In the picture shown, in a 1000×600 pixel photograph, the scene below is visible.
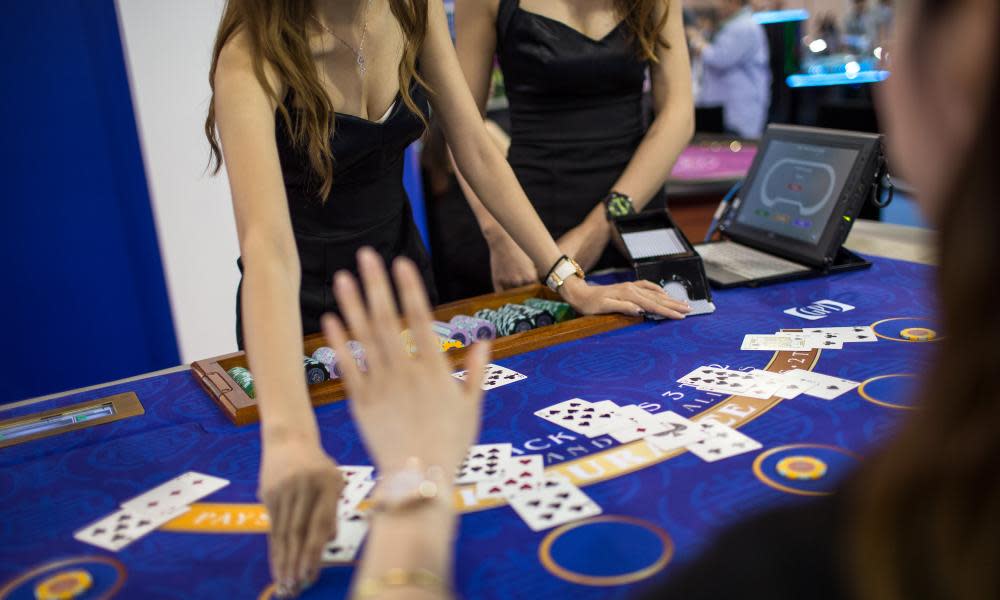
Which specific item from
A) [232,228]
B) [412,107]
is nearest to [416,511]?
[412,107]

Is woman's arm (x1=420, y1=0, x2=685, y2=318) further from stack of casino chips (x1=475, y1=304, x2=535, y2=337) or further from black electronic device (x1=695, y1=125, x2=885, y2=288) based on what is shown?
black electronic device (x1=695, y1=125, x2=885, y2=288)

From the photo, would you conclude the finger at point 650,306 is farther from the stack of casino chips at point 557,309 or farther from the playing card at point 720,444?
the playing card at point 720,444

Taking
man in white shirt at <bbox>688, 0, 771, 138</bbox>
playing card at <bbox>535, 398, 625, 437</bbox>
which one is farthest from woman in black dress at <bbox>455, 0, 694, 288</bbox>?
man in white shirt at <bbox>688, 0, 771, 138</bbox>

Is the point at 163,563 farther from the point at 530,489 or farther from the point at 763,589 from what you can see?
the point at 763,589

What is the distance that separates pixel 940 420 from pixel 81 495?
1.14 m

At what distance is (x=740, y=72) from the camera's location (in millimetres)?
7973

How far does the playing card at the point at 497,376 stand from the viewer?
150 cm

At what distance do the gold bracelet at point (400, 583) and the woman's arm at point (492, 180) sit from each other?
110 cm

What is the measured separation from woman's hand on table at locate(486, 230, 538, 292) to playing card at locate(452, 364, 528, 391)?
59 cm

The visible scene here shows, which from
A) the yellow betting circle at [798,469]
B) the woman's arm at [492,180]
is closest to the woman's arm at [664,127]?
the woman's arm at [492,180]

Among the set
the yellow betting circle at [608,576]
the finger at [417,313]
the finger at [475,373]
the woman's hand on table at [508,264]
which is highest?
the finger at [417,313]

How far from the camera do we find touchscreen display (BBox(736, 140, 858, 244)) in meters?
2.03

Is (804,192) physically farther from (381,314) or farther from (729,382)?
(381,314)

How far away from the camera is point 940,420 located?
53cm
